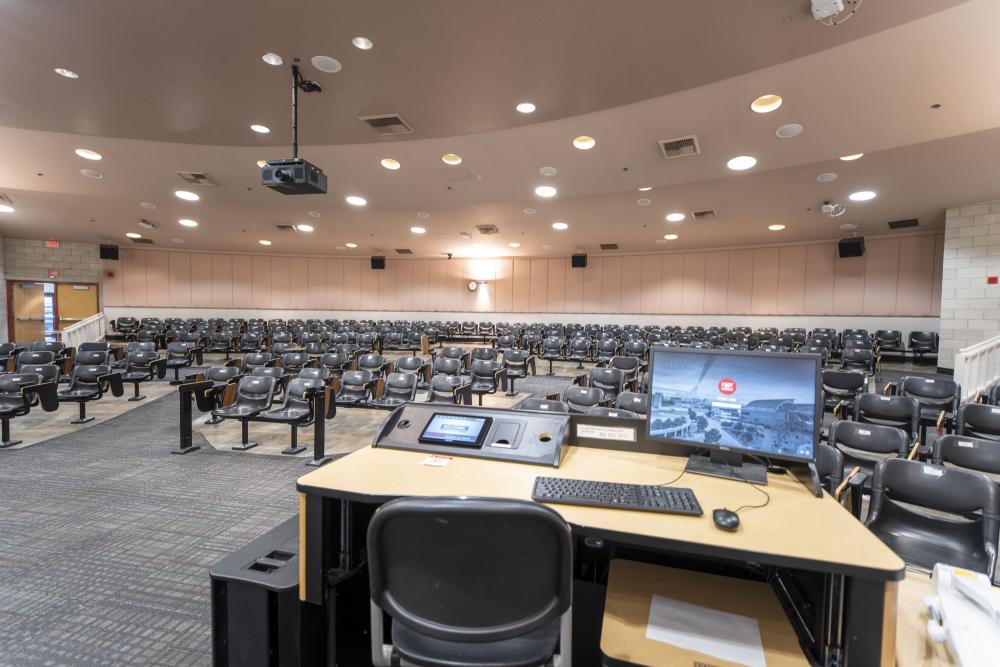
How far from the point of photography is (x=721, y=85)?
4383mm

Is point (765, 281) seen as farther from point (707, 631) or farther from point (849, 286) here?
point (707, 631)

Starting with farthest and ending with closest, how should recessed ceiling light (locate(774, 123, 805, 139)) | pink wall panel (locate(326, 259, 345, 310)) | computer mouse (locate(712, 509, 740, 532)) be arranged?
pink wall panel (locate(326, 259, 345, 310)) < recessed ceiling light (locate(774, 123, 805, 139)) < computer mouse (locate(712, 509, 740, 532))

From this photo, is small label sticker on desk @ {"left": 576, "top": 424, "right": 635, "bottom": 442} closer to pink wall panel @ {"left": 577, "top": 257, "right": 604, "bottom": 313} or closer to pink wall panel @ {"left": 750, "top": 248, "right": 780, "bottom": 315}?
pink wall panel @ {"left": 750, "top": 248, "right": 780, "bottom": 315}

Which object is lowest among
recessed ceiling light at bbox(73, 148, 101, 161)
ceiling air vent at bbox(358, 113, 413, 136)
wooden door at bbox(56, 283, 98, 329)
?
wooden door at bbox(56, 283, 98, 329)

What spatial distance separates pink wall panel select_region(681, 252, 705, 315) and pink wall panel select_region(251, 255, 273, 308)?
14.9 metres

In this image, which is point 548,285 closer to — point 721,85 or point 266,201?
point 266,201

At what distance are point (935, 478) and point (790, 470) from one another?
131 cm

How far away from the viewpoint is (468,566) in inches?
42.3

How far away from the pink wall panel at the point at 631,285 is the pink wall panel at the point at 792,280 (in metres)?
4.10

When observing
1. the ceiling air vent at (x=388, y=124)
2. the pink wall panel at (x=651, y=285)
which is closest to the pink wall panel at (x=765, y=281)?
the pink wall panel at (x=651, y=285)

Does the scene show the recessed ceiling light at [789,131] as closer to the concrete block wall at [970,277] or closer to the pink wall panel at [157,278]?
the concrete block wall at [970,277]

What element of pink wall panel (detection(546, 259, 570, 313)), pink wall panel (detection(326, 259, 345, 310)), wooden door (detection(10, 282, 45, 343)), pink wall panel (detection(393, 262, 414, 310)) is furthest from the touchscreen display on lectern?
wooden door (detection(10, 282, 45, 343))

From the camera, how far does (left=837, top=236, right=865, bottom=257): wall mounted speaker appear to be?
12078mm

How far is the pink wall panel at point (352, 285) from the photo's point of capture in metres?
17.6
